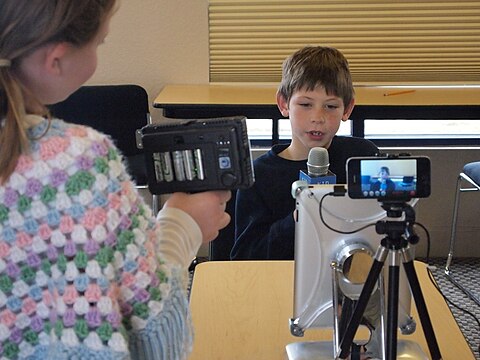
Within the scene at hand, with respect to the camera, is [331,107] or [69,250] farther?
[331,107]

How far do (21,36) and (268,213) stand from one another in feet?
3.93

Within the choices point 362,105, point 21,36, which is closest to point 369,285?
point 21,36

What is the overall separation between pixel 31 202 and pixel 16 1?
213 millimetres

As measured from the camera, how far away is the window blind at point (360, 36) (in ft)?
10.9

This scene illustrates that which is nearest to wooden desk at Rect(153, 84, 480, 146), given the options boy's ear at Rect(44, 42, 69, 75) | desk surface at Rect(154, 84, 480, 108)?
desk surface at Rect(154, 84, 480, 108)

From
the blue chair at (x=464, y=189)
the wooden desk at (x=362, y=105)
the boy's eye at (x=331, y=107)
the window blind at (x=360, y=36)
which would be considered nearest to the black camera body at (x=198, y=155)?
the boy's eye at (x=331, y=107)

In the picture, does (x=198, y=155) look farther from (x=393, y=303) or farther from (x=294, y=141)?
(x=294, y=141)

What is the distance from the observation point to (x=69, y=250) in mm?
722

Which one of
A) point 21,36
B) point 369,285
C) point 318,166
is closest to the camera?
point 21,36

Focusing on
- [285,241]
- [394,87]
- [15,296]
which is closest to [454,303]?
[394,87]

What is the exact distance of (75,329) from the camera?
2.41ft

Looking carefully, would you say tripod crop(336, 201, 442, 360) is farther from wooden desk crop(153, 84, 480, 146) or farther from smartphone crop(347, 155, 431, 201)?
wooden desk crop(153, 84, 480, 146)

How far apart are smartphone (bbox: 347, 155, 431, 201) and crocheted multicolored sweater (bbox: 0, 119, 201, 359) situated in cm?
38

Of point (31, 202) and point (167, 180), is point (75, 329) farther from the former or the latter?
point (167, 180)
